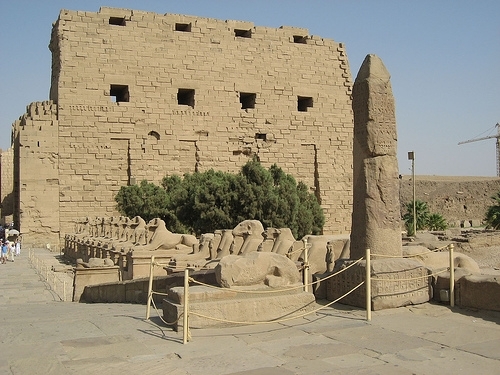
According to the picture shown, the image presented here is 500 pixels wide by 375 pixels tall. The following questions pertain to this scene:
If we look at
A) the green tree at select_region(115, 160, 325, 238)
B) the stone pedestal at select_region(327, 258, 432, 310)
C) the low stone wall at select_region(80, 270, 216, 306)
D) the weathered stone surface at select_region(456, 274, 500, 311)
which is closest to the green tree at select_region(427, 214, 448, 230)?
the green tree at select_region(115, 160, 325, 238)

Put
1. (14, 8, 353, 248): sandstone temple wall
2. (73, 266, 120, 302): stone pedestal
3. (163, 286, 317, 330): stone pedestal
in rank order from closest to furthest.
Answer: (163, 286, 317, 330): stone pedestal → (73, 266, 120, 302): stone pedestal → (14, 8, 353, 248): sandstone temple wall

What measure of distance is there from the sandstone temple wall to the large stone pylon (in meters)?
16.8

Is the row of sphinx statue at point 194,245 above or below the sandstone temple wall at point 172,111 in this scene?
below

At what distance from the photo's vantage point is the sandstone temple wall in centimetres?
2219

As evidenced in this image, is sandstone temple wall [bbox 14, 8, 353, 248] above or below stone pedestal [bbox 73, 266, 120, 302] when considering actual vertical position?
above

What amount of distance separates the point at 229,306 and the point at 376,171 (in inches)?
96.9

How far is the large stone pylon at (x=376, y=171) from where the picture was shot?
6.96 metres

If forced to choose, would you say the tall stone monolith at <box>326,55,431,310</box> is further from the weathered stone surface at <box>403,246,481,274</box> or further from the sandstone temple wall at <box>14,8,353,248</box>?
the sandstone temple wall at <box>14,8,353,248</box>

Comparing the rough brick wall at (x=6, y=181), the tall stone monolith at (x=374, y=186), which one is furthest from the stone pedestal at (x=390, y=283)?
the rough brick wall at (x=6, y=181)

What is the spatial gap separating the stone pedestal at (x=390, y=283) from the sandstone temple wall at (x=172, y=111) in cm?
1719

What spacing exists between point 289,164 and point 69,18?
10509mm

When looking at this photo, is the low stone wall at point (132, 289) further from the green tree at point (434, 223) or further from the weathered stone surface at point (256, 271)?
the green tree at point (434, 223)

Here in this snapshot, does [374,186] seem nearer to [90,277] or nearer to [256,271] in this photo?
Answer: [256,271]

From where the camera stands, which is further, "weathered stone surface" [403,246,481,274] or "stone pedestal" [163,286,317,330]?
"weathered stone surface" [403,246,481,274]
